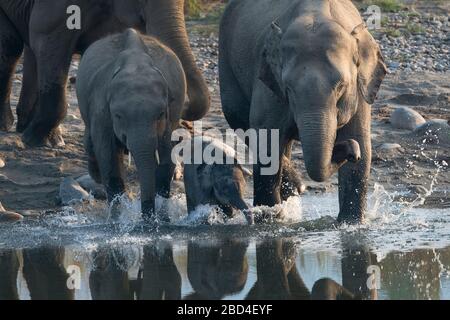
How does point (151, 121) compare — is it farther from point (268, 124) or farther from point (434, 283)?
point (434, 283)

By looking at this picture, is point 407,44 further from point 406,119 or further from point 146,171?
point 146,171

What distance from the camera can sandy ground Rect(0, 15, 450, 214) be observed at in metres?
11.8

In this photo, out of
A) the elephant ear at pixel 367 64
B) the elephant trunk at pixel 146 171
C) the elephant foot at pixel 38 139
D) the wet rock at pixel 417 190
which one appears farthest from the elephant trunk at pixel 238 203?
the elephant foot at pixel 38 139

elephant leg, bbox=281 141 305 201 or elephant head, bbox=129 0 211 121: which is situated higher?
elephant head, bbox=129 0 211 121

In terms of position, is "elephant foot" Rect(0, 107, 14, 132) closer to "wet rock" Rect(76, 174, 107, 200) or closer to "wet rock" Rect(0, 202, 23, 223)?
"wet rock" Rect(76, 174, 107, 200)

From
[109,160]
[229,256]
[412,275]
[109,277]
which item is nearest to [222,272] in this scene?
[229,256]

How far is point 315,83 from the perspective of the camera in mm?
9070

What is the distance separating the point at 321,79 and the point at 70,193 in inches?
123

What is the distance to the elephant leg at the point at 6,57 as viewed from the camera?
44.3 feet

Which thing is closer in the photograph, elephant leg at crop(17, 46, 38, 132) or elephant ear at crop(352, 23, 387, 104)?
elephant ear at crop(352, 23, 387, 104)

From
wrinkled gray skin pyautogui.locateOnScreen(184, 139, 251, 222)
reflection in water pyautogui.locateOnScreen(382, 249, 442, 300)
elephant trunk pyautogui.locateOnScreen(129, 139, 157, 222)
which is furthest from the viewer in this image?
wrinkled gray skin pyautogui.locateOnScreen(184, 139, 251, 222)

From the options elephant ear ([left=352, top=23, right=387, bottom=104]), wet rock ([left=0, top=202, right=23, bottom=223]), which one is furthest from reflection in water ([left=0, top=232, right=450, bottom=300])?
wet rock ([left=0, top=202, right=23, bottom=223])
